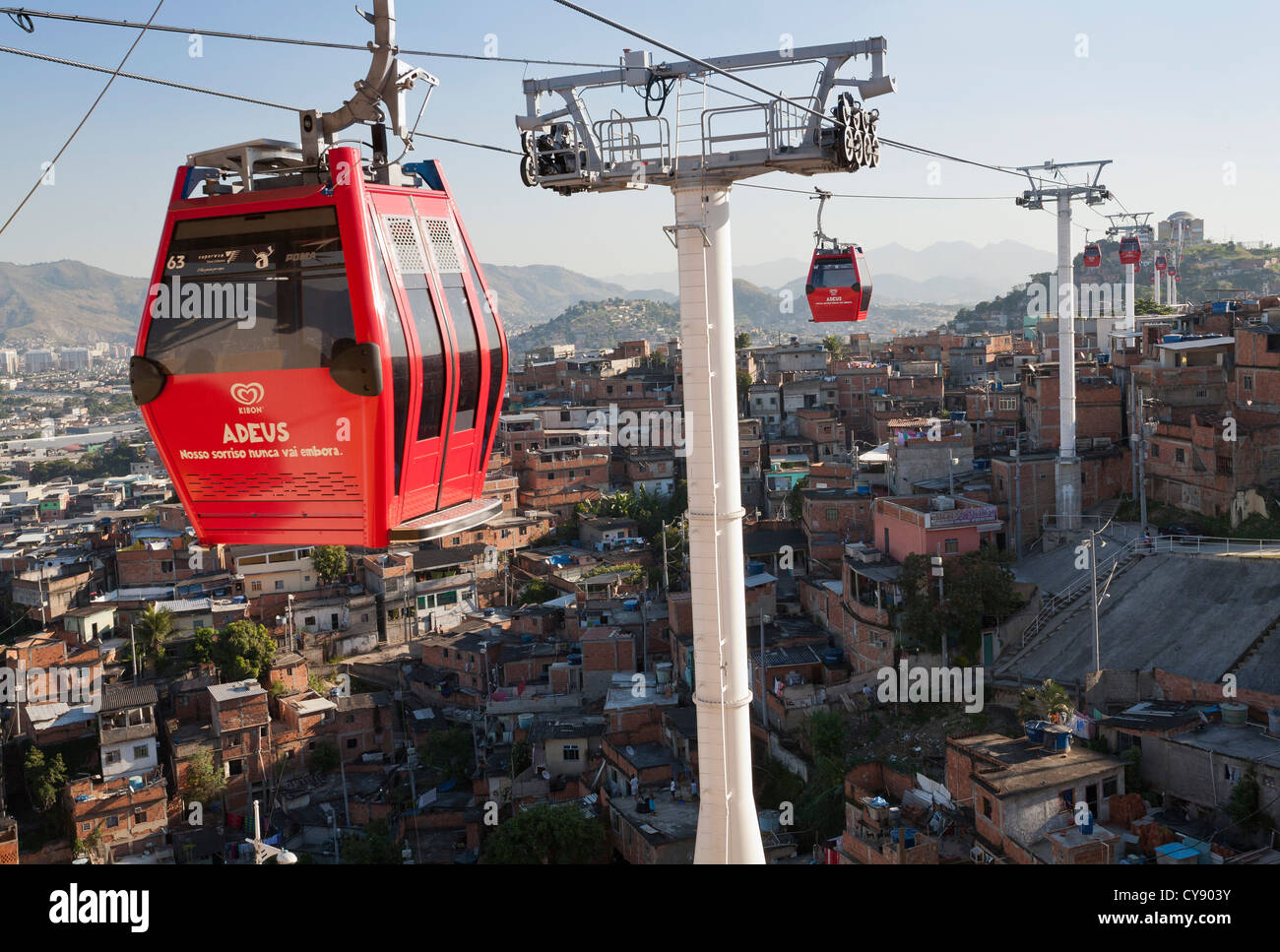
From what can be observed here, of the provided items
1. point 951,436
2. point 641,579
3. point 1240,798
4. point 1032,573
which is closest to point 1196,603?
point 1032,573

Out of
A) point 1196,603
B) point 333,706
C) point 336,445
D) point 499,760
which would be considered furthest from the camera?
point 333,706

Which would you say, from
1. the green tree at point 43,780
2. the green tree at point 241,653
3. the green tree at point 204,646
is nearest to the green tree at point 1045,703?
the green tree at point 241,653

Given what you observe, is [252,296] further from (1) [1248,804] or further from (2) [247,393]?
(1) [1248,804]

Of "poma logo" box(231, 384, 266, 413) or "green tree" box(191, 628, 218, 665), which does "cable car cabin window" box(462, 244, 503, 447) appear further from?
"green tree" box(191, 628, 218, 665)

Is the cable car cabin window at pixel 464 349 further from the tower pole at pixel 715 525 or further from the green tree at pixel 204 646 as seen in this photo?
the green tree at pixel 204 646

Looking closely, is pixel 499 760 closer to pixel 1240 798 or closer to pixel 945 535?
pixel 945 535
